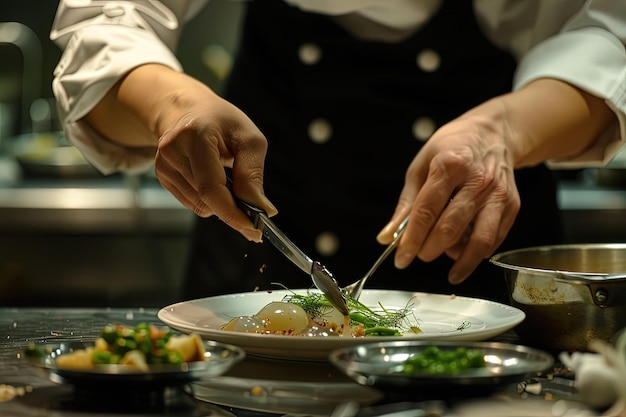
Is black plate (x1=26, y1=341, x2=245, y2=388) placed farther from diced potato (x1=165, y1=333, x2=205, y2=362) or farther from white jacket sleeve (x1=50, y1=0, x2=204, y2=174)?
white jacket sleeve (x1=50, y1=0, x2=204, y2=174)

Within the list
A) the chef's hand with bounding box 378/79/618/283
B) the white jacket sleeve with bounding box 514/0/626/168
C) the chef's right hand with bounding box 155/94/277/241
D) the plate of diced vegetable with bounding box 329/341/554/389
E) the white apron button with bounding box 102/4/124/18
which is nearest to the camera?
the plate of diced vegetable with bounding box 329/341/554/389

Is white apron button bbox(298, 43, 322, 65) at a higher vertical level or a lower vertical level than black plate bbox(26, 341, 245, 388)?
higher

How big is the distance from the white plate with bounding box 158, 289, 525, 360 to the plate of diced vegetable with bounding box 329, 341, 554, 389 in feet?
0.21

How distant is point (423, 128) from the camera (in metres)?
1.60

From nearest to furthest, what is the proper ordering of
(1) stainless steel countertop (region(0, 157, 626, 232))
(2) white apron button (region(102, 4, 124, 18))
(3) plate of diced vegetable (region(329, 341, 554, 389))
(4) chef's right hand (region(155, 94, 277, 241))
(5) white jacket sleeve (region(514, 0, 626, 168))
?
1. (3) plate of diced vegetable (region(329, 341, 554, 389))
2. (4) chef's right hand (region(155, 94, 277, 241))
3. (5) white jacket sleeve (region(514, 0, 626, 168))
4. (2) white apron button (region(102, 4, 124, 18))
5. (1) stainless steel countertop (region(0, 157, 626, 232))

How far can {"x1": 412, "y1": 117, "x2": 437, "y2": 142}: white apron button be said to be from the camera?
1594 millimetres

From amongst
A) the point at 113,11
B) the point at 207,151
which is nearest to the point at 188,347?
the point at 207,151

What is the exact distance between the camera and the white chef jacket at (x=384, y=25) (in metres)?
1.43

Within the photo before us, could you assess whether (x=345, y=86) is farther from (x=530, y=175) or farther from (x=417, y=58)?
(x=530, y=175)

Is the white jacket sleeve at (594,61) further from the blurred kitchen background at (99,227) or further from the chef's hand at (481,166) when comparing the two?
the blurred kitchen background at (99,227)

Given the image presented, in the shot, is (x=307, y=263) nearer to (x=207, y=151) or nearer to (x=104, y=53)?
(x=207, y=151)

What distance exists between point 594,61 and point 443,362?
0.76 m

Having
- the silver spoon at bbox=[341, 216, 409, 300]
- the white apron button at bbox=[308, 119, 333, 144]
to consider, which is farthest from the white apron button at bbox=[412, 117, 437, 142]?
the silver spoon at bbox=[341, 216, 409, 300]

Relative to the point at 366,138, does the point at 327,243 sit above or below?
below
